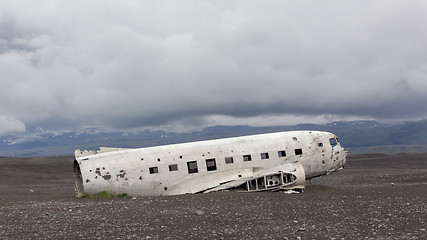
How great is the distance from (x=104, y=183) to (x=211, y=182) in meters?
7.40

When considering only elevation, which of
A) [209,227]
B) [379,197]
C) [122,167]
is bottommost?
[379,197]

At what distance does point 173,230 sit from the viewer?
46.8ft

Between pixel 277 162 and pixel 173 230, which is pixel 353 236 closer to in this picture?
pixel 173 230

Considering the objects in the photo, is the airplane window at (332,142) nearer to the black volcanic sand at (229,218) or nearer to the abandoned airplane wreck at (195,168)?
the abandoned airplane wreck at (195,168)

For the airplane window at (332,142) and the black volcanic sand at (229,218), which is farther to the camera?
the airplane window at (332,142)

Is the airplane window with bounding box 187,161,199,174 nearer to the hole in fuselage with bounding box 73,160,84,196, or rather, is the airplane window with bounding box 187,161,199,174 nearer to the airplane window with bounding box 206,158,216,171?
the airplane window with bounding box 206,158,216,171

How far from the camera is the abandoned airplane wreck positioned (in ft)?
82.2

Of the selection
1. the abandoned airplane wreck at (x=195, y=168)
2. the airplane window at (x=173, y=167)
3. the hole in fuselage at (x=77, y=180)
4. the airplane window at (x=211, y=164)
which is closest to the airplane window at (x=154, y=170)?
the abandoned airplane wreck at (x=195, y=168)

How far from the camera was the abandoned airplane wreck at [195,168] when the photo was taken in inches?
987

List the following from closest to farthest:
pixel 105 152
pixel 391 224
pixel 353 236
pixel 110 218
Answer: pixel 353 236, pixel 391 224, pixel 110 218, pixel 105 152

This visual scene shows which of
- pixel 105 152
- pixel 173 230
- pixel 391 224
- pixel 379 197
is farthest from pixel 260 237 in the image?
pixel 105 152

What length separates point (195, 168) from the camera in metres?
25.8

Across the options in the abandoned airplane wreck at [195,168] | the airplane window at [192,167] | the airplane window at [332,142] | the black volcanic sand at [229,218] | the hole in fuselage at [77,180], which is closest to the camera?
the black volcanic sand at [229,218]

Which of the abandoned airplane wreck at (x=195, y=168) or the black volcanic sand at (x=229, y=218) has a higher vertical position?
the abandoned airplane wreck at (x=195, y=168)
